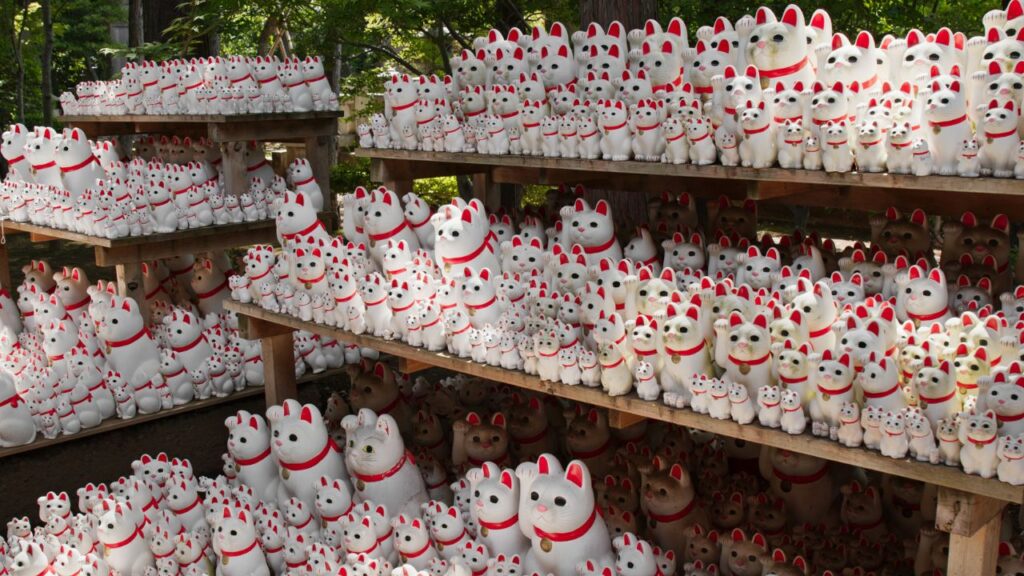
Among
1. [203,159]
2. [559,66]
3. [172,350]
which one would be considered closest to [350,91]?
[203,159]

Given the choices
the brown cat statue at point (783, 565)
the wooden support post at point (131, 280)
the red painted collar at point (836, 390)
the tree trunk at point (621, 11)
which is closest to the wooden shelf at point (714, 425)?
the red painted collar at point (836, 390)

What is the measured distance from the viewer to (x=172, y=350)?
5832 mm

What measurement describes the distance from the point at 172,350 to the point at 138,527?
174 centimetres

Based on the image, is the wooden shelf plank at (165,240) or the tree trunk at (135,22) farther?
the tree trunk at (135,22)

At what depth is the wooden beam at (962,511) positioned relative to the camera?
2.71 m

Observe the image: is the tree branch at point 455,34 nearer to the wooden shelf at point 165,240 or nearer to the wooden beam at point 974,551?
the wooden shelf at point 165,240

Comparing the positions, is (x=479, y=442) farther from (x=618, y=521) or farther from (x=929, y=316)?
(x=929, y=316)

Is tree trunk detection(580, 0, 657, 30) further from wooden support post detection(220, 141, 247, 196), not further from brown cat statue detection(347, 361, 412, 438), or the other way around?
brown cat statue detection(347, 361, 412, 438)

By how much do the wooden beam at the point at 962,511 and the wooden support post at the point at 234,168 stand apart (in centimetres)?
457

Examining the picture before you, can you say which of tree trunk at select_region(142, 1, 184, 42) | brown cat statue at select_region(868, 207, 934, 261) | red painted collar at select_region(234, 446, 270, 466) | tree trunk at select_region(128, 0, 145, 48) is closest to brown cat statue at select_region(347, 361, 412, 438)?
red painted collar at select_region(234, 446, 270, 466)

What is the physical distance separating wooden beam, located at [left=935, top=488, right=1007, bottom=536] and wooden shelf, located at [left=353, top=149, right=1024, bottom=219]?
0.86 metres

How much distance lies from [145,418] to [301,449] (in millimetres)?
1700

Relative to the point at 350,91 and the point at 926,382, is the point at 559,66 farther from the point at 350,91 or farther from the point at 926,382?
the point at 350,91

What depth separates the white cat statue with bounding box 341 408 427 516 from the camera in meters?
4.28
